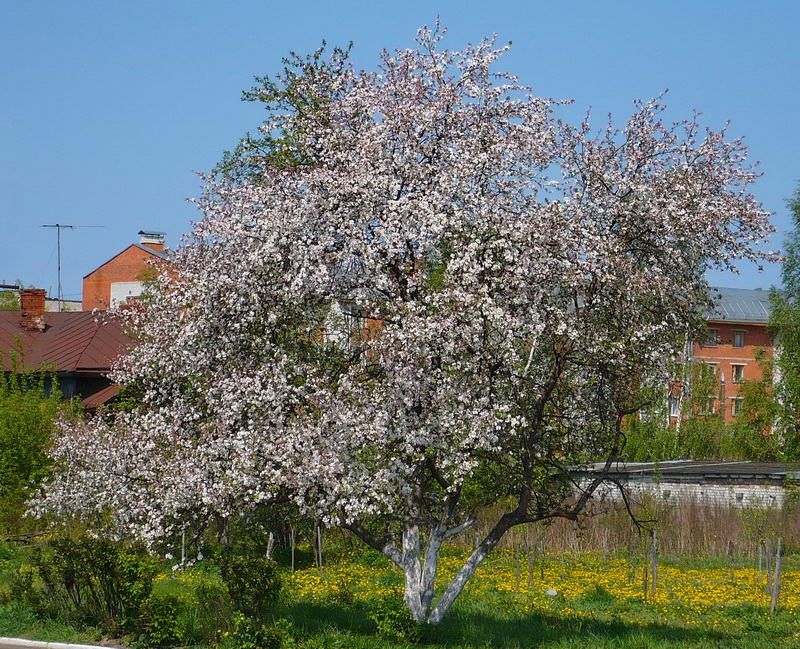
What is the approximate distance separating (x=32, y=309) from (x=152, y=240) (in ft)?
71.4

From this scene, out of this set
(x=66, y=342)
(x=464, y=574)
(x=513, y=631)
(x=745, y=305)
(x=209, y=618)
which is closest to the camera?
(x=209, y=618)

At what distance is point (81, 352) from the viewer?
41156mm

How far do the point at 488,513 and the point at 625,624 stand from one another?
11.6 meters

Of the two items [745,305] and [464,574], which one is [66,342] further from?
[745,305]

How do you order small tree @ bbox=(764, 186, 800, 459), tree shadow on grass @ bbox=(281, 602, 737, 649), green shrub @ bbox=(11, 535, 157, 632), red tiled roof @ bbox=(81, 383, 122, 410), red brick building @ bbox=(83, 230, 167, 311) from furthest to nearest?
1. red brick building @ bbox=(83, 230, 167, 311)
2. small tree @ bbox=(764, 186, 800, 459)
3. red tiled roof @ bbox=(81, 383, 122, 410)
4. green shrub @ bbox=(11, 535, 157, 632)
5. tree shadow on grass @ bbox=(281, 602, 737, 649)

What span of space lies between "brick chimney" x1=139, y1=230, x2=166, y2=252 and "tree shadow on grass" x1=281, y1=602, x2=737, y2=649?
2018 inches

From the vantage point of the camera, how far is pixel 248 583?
12.4 meters

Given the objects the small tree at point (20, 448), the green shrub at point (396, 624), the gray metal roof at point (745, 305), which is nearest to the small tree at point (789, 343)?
the gray metal roof at point (745, 305)

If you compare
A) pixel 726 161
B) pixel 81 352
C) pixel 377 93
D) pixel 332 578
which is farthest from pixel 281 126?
pixel 81 352

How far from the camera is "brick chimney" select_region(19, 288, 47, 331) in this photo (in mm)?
Answer: 45062

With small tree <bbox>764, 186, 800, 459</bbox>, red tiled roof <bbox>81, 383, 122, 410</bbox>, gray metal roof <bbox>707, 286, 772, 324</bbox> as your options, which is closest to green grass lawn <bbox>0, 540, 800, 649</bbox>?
red tiled roof <bbox>81, 383, 122, 410</bbox>

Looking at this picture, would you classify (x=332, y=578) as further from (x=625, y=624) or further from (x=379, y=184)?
(x=379, y=184)

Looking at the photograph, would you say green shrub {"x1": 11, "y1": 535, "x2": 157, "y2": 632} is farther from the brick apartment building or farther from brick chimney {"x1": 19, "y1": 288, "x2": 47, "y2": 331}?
the brick apartment building

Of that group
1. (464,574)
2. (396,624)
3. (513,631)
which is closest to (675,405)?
(513,631)
